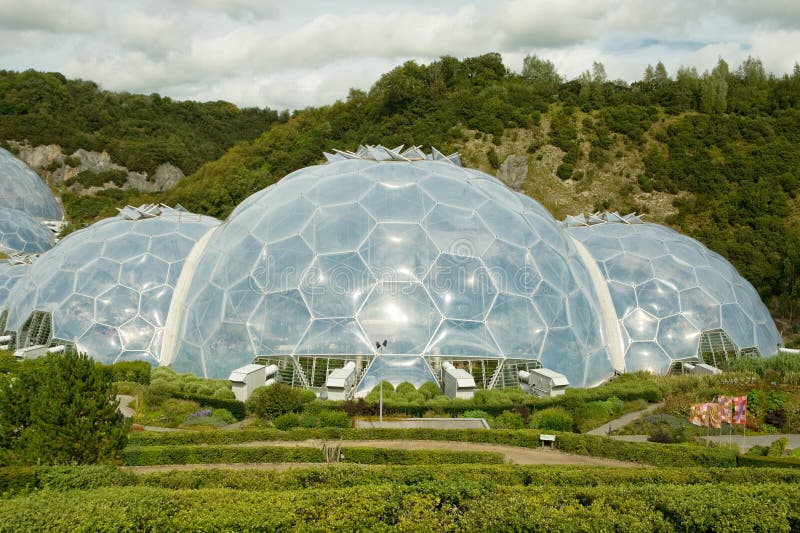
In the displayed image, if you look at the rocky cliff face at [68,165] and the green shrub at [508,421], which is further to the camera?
the rocky cliff face at [68,165]

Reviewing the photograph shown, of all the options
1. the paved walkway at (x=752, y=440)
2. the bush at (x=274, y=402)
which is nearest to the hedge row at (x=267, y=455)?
the bush at (x=274, y=402)

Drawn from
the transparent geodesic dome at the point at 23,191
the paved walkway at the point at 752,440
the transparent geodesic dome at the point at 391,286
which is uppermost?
the transparent geodesic dome at the point at 23,191

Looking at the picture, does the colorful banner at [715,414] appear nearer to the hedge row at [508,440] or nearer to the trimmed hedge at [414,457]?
the hedge row at [508,440]

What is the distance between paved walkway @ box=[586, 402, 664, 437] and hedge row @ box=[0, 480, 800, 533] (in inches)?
267

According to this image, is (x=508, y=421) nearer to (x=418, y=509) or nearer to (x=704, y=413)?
(x=704, y=413)

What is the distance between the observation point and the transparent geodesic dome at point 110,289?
21.0 metres

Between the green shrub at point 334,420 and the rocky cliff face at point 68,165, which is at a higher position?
the rocky cliff face at point 68,165

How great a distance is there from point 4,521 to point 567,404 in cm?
1381

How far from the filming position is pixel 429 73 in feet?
208

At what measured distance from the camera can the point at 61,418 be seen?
1002 centimetres

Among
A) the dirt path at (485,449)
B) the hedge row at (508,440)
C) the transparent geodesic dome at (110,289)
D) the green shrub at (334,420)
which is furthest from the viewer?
the transparent geodesic dome at (110,289)

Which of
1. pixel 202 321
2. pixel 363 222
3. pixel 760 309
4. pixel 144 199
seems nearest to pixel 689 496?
pixel 363 222

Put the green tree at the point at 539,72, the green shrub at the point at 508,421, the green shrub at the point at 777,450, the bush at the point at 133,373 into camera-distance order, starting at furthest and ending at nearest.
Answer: the green tree at the point at 539,72
the bush at the point at 133,373
the green shrub at the point at 508,421
the green shrub at the point at 777,450

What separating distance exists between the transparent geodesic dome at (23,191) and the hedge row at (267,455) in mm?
49622
